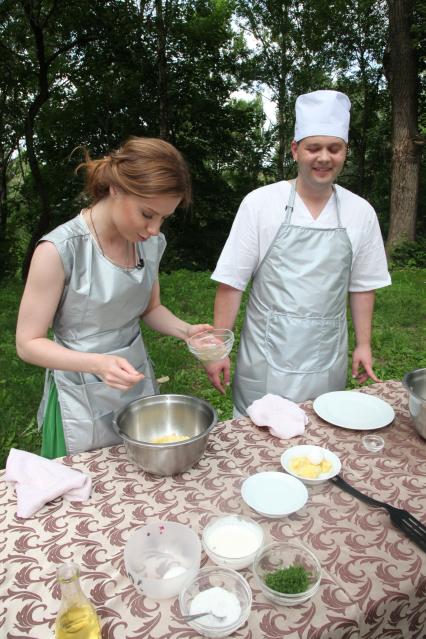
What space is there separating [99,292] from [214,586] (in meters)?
1.11

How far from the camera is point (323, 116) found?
2.03m

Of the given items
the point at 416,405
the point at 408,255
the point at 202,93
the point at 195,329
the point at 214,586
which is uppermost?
the point at 202,93

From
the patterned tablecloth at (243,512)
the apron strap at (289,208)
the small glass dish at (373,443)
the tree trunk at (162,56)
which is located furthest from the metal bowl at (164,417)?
the tree trunk at (162,56)

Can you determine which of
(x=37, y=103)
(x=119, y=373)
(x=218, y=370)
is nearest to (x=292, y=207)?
(x=218, y=370)

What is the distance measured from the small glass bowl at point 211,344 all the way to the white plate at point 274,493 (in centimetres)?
50

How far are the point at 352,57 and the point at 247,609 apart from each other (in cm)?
1663

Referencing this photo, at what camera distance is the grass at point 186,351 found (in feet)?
13.0

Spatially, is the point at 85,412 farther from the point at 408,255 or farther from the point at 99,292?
the point at 408,255

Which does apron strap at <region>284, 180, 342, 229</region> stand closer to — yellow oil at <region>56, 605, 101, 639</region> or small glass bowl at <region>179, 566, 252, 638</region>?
small glass bowl at <region>179, 566, 252, 638</region>

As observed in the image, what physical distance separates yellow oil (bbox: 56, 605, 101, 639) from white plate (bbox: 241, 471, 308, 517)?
55cm

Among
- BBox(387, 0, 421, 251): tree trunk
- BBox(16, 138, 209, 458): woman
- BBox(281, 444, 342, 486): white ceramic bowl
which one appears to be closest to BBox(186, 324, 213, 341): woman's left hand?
BBox(16, 138, 209, 458): woman

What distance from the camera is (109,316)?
72.7 inches

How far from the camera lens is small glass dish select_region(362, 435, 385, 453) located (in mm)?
1685

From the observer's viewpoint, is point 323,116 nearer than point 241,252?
Yes
